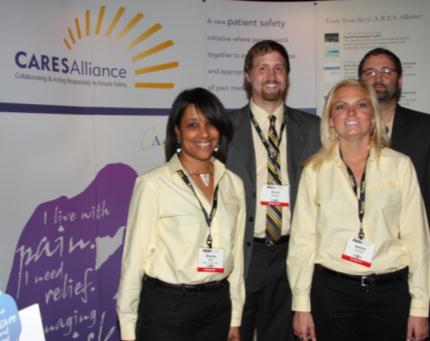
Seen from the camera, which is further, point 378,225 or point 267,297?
point 267,297

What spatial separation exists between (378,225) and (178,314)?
97cm

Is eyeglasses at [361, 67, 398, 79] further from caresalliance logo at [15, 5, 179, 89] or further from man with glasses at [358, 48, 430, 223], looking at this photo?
caresalliance logo at [15, 5, 179, 89]

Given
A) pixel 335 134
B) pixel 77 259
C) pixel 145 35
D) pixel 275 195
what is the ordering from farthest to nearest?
pixel 145 35 < pixel 77 259 < pixel 275 195 < pixel 335 134

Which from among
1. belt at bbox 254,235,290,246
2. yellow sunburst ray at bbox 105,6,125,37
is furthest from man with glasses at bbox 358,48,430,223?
yellow sunburst ray at bbox 105,6,125,37

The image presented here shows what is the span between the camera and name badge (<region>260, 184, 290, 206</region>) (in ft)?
8.77

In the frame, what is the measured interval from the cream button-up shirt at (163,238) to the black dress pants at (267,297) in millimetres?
522

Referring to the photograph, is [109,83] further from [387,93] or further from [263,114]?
[387,93]

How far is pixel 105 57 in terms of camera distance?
342 centimetres

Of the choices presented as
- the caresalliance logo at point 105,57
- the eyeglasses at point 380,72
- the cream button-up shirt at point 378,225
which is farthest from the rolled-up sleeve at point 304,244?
the caresalliance logo at point 105,57

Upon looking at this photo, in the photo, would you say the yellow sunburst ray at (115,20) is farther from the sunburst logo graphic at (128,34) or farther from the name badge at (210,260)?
the name badge at (210,260)

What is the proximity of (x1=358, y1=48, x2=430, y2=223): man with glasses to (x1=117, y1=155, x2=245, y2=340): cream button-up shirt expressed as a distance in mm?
1208

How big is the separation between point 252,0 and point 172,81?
1064mm

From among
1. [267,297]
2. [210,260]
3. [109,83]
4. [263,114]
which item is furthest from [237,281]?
[109,83]

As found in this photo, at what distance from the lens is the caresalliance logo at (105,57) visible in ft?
9.88
